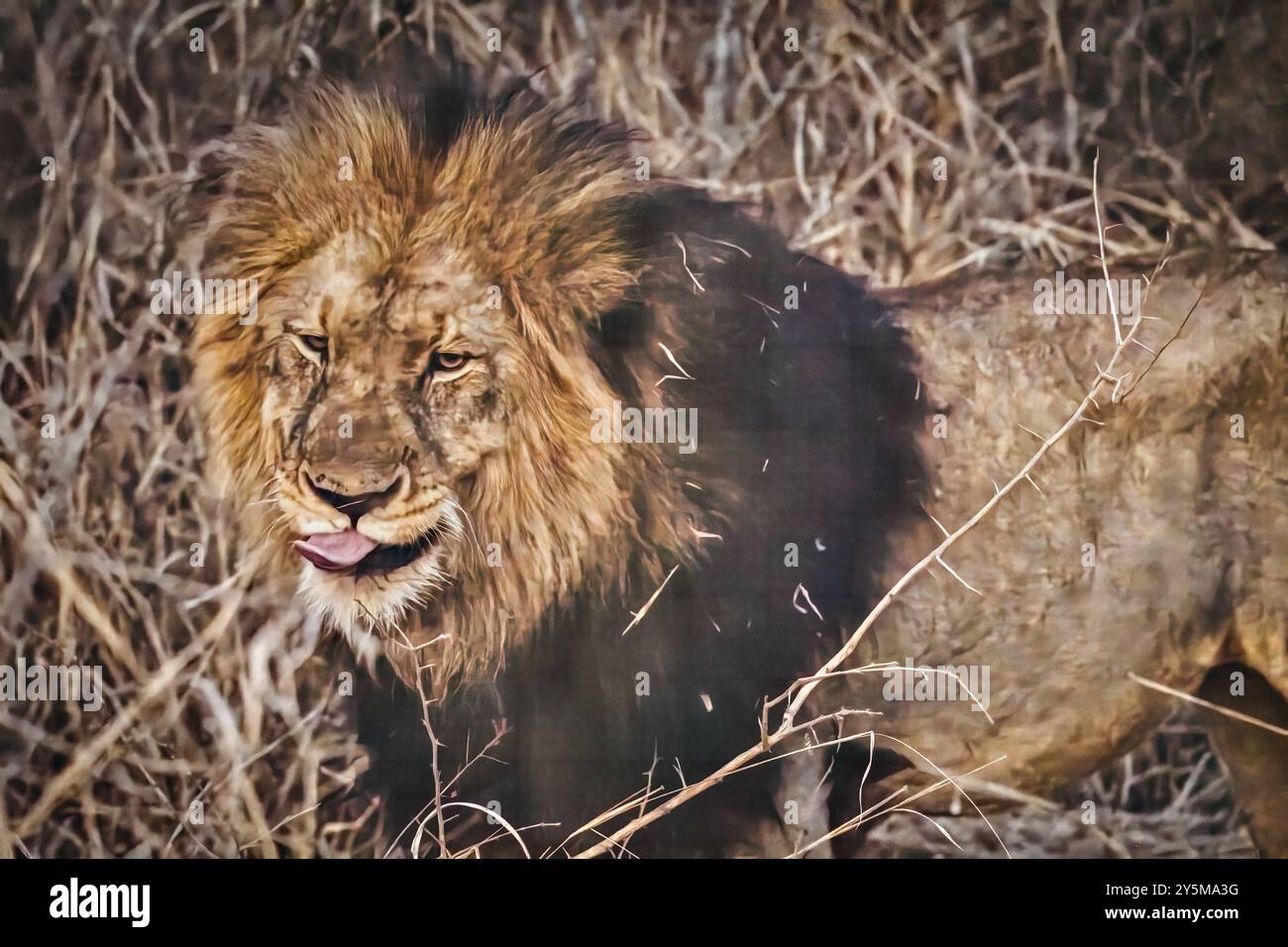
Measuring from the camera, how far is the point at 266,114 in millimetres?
2652

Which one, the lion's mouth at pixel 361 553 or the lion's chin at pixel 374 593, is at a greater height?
the lion's mouth at pixel 361 553

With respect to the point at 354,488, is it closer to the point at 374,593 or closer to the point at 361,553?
the point at 361,553

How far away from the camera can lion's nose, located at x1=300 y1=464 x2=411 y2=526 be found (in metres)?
2.59

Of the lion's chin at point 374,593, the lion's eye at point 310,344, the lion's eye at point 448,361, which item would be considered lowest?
the lion's chin at point 374,593

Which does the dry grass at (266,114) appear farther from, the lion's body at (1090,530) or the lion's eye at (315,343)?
the lion's eye at (315,343)

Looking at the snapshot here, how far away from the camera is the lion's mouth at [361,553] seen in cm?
261

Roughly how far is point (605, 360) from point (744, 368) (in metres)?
0.39

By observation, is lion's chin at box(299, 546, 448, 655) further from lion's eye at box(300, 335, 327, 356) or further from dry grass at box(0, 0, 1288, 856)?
lion's eye at box(300, 335, 327, 356)

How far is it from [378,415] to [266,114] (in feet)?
3.05

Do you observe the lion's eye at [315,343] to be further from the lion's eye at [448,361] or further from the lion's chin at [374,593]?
the lion's chin at [374,593]

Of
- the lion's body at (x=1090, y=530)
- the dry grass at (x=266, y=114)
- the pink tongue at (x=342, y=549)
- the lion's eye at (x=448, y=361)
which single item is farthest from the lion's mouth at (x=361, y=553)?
the lion's body at (x=1090, y=530)

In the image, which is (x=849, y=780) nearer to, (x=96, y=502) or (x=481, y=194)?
(x=481, y=194)
